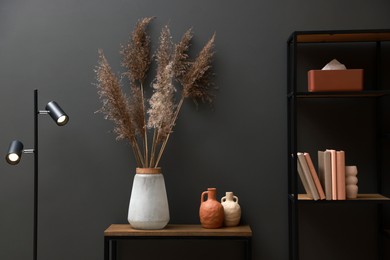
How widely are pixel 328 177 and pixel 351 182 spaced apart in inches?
5.0

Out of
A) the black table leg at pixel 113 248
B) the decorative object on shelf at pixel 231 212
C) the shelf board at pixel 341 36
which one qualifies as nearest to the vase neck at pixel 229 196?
the decorative object on shelf at pixel 231 212

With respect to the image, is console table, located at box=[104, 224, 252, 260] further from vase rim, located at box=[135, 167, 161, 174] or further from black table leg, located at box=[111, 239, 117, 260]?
vase rim, located at box=[135, 167, 161, 174]

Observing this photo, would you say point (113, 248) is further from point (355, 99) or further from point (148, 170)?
point (355, 99)

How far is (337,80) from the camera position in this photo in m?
2.63

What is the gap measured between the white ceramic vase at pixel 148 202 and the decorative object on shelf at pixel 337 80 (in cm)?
95

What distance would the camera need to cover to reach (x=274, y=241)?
2.89 metres

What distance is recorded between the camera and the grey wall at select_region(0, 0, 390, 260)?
2.91 meters

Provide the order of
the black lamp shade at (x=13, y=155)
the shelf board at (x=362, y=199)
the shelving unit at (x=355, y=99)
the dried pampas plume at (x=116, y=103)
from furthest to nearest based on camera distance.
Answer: the shelving unit at (x=355, y=99) → the dried pampas plume at (x=116, y=103) → the shelf board at (x=362, y=199) → the black lamp shade at (x=13, y=155)

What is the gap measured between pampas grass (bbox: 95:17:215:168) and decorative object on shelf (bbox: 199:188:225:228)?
13.5 inches

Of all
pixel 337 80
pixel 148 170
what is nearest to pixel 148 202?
pixel 148 170

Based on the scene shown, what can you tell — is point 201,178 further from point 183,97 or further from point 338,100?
point 338,100

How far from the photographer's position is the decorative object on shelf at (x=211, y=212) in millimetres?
2667

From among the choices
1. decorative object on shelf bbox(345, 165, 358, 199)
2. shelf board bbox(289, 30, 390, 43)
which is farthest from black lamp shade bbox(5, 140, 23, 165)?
decorative object on shelf bbox(345, 165, 358, 199)

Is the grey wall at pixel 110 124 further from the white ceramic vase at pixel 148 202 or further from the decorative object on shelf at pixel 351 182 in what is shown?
the decorative object on shelf at pixel 351 182
